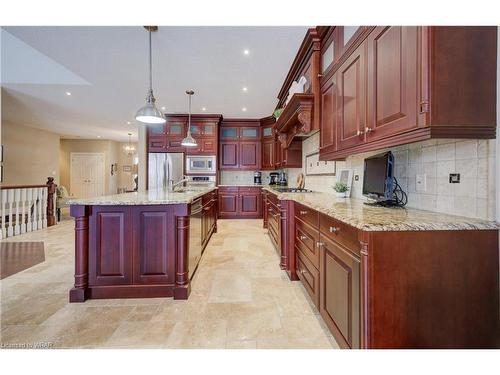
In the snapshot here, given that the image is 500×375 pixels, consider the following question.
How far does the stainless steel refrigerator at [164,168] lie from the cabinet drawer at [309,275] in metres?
4.40

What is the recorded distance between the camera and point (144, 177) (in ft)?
19.3

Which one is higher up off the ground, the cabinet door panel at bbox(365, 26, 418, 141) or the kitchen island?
the cabinet door panel at bbox(365, 26, 418, 141)

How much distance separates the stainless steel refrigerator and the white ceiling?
3.96ft

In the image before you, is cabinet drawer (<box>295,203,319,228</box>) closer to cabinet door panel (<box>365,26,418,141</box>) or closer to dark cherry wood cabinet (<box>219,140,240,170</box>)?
cabinet door panel (<box>365,26,418,141</box>)

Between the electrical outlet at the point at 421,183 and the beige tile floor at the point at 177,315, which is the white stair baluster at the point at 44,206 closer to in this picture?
the beige tile floor at the point at 177,315

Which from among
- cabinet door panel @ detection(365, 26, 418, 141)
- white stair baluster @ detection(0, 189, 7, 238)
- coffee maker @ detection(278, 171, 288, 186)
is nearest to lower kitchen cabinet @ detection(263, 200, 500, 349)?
cabinet door panel @ detection(365, 26, 418, 141)

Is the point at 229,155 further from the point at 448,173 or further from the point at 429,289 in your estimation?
the point at 429,289

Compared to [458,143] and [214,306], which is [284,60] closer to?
[458,143]

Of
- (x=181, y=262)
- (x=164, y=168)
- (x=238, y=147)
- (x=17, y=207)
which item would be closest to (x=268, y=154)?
(x=238, y=147)

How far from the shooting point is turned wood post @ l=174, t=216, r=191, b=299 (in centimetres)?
207
